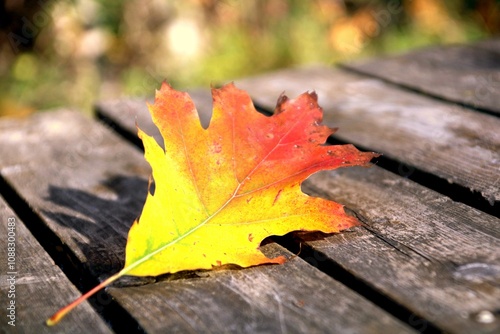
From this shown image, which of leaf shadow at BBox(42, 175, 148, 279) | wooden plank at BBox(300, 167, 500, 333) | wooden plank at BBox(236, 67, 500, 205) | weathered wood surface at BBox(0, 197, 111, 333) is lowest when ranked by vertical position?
weathered wood surface at BBox(0, 197, 111, 333)

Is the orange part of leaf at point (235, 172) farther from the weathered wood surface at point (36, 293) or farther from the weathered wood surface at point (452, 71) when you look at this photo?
the weathered wood surface at point (452, 71)

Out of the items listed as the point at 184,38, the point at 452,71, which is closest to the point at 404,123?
the point at 452,71

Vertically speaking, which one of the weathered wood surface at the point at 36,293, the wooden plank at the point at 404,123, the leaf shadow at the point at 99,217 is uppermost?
the wooden plank at the point at 404,123

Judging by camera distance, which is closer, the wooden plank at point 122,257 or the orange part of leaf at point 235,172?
the wooden plank at point 122,257

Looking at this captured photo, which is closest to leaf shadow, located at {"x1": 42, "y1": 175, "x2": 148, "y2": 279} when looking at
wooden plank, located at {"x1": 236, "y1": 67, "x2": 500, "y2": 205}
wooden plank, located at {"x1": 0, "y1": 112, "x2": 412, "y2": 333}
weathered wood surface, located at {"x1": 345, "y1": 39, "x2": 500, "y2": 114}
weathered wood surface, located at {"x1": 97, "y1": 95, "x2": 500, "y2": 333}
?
wooden plank, located at {"x1": 0, "y1": 112, "x2": 412, "y2": 333}

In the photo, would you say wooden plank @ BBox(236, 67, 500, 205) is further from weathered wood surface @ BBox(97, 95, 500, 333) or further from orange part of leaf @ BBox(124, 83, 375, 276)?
orange part of leaf @ BBox(124, 83, 375, 276)

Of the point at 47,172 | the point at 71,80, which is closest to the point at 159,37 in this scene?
the point at 71,80

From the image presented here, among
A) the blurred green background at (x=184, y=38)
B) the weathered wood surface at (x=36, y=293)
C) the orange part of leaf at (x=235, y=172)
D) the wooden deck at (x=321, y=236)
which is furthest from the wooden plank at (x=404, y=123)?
the blurred green background at (x=184, y=38)
